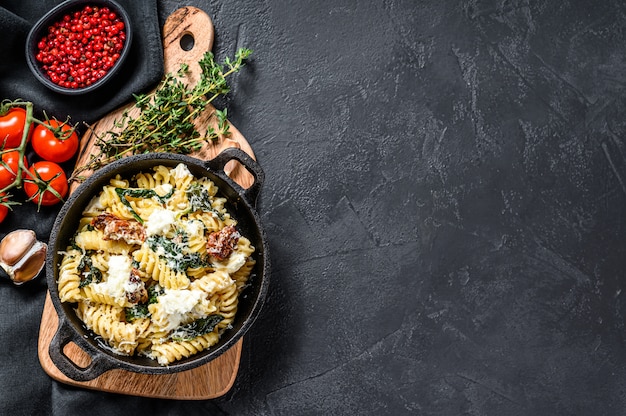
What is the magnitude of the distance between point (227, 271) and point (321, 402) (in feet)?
3.36

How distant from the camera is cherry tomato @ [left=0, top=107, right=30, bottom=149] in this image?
3543 millimetres

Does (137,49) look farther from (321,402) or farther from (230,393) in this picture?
(321,402)

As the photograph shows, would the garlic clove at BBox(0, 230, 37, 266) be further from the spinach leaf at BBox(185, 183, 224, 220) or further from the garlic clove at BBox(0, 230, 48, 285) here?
the spinach leaf at BBox(185, 183, 224, 220)

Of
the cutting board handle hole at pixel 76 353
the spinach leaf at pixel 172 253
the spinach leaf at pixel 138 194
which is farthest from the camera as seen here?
the cutting board handle hole at pixel 76 353

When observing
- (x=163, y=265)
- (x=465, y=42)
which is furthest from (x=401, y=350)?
(x=465, y=42)

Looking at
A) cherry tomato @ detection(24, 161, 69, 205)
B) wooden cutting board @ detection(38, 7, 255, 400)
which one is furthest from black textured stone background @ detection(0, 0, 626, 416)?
cherry tomato @ detection(24, 161, 69, 205)

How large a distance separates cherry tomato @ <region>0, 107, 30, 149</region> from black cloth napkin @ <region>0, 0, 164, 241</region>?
0.10 meters

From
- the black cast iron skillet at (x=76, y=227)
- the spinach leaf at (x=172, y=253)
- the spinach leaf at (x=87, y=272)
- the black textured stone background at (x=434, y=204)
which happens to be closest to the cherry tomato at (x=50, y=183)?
the black cast iron skillet at (x=76, y=227)

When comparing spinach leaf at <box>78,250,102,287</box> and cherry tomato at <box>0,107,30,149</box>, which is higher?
cherry tomato at <box>0,107,30,149</box>

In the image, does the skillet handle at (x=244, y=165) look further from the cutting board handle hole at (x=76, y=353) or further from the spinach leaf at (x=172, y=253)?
the cutting board handle hole at (x=76, y=353)

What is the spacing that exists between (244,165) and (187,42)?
0.93 meters

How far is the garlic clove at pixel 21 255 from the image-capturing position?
3471 mm

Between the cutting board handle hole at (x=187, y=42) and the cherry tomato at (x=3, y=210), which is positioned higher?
the cutting board handle hole at (x=187, y=42)

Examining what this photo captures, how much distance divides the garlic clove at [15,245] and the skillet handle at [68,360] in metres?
0.56
